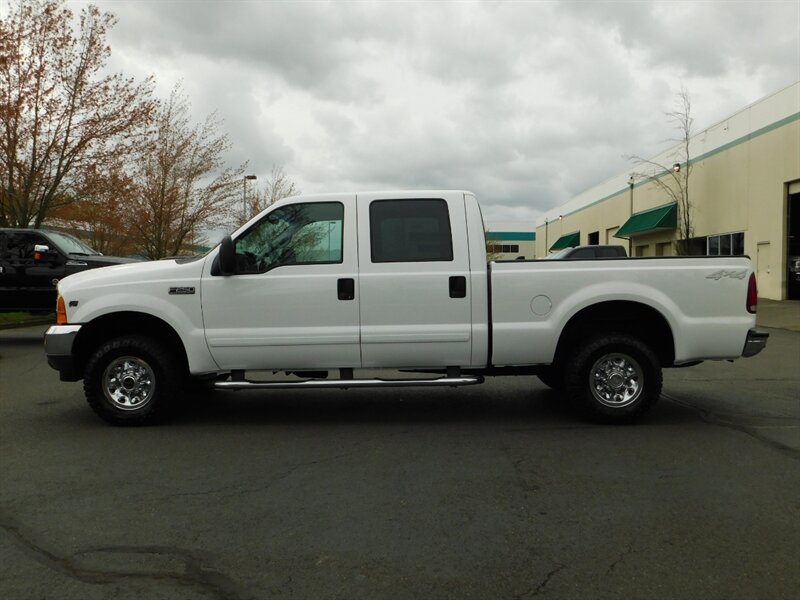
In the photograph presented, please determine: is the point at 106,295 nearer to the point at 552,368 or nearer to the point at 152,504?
the point at 152,504

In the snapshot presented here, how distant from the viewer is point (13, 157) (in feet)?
61.0

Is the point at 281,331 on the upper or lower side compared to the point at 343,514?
upper

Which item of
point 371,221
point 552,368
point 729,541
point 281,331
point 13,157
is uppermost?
point 13,157

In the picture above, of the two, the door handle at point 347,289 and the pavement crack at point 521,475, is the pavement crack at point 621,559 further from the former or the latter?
the door handle at point 347,289

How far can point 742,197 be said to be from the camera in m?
25.8

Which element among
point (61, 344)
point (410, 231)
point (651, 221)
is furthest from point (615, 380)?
point (651, 221)

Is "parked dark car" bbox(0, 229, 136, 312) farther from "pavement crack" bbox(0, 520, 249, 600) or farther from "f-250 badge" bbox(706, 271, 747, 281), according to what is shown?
"f-250 badge" bbox(706, 271, 747, 281)

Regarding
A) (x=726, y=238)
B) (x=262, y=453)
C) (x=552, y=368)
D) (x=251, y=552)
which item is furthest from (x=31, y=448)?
(x=726, y=238)

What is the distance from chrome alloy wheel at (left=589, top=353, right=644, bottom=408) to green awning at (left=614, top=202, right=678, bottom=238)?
27.3 m

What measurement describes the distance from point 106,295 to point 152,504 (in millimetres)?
2552

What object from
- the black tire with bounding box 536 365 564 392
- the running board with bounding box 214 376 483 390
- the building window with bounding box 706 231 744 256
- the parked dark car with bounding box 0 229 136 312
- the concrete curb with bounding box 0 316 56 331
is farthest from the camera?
the building window with bounding box 706 231 744 256

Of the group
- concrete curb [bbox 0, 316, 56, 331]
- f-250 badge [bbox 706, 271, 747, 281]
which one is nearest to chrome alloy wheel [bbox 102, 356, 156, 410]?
f-250 badge [bbox 706, 271, 747, 281]

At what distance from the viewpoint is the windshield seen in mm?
13376

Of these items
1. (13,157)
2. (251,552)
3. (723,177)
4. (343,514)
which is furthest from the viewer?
(723,177)
